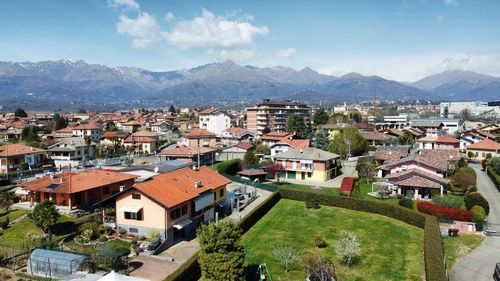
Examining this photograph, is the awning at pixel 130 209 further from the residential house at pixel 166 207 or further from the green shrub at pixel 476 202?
the green shrub at pixel 476 202

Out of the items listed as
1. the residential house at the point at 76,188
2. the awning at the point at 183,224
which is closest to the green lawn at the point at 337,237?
the awning at the point at 183,224

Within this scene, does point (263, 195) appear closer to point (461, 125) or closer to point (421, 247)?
point (421, 247)

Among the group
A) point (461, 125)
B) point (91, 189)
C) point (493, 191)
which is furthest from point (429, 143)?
point (91, 189)

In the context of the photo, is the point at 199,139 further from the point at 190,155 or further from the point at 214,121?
the point at 214,121

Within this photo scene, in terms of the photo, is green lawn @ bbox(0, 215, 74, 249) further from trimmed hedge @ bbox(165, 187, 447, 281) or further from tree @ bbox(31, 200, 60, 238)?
trimmed hedge @ bbox(165, 187, 447, 281)

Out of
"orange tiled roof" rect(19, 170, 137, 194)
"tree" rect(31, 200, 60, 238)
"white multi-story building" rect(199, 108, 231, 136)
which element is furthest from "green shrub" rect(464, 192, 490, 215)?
"white multi-story building" rect(199, 108, 231, 136)

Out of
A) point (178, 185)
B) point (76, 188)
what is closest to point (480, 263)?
point (178, 185)
